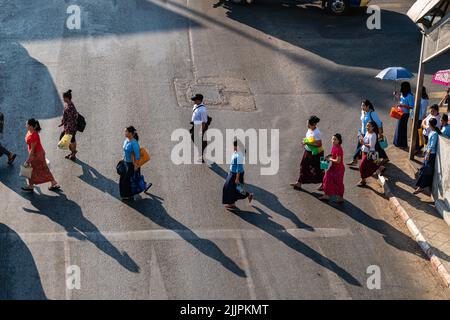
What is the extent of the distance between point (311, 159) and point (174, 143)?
3.39 metres

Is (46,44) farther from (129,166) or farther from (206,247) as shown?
(206,247)

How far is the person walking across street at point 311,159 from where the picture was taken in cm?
1592

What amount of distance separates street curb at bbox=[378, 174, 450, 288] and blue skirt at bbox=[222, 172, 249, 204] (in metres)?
3.06

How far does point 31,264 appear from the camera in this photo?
13492mm

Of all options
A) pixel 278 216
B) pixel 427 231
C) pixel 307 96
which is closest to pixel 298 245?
pixel 278 216

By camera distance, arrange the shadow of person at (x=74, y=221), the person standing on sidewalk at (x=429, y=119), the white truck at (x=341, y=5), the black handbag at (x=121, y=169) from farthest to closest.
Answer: the white truck at (x=341, y=5) < the person standing on sidewalk at (x=429, y=119) < the black handbag at (x=121, y=169) < the shadow of person at (x=74, y=221)

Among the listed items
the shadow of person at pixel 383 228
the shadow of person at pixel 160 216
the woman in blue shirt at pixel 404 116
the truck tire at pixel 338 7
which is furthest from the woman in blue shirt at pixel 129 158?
the truck tire at pixel 338 7

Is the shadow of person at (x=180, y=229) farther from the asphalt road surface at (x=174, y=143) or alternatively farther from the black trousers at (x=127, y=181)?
the black trousers at (x=127, y=181)

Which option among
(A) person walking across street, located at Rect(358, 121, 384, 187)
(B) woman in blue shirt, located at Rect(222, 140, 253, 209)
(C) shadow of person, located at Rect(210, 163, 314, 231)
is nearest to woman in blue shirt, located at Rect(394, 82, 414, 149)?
(A) person walking across street, located at Rect(358, 121, 384, 187)

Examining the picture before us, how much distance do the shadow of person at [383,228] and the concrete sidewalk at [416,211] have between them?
0.57 ft

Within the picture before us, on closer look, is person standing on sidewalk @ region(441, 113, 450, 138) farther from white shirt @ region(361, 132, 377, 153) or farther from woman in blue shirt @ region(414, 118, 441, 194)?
white shirt @ region(361, 132, 377, 153)

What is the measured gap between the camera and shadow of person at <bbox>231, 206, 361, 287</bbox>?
45.1 ft

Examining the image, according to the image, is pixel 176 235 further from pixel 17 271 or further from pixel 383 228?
pixel 383 228

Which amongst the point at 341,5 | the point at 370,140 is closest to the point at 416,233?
the point at 370,140
